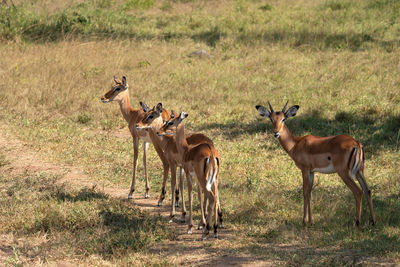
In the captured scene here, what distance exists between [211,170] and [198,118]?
5432 mm

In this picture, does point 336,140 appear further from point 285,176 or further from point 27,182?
point 27,182

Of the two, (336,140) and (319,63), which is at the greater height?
(319,63)

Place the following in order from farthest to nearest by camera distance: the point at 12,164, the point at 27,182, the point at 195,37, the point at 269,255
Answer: the point at 195,37 < the point at 12,164 < the point at 27,182 < the point at 269,255

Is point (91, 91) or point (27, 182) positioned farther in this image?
point (91, 91)

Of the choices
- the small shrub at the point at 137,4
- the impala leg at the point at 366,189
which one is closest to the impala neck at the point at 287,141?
the impala leg at the point at 366,189

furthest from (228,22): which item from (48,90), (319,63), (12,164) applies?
(12,164)

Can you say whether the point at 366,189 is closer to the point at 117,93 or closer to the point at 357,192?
the point at 357,192

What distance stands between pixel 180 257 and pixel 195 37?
12.4 meters

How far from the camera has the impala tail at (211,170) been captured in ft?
19.9

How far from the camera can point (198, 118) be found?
11.5 metres

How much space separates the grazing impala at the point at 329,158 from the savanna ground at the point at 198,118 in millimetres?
374

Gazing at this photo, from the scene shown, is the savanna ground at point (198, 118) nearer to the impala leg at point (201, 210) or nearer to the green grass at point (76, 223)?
the green grass at point (76, 223)

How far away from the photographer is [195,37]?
17516 mm

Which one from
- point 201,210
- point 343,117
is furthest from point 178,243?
point 343,117
